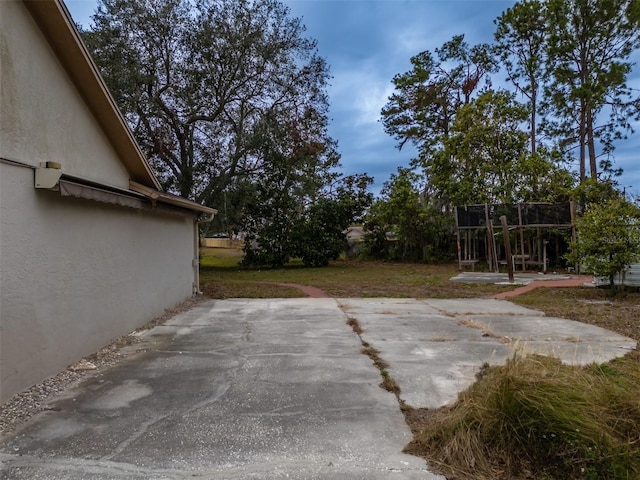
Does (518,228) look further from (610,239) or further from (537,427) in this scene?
(537,427)

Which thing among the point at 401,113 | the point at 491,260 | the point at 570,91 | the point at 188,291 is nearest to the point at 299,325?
the point at 188,291

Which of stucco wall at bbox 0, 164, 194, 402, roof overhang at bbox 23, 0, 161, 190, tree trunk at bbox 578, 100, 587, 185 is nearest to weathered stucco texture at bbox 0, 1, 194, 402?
stucco wall at bbox 0, 164, 194, 402

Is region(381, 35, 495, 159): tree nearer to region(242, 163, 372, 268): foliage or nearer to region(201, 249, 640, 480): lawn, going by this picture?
region(242, 163, 372, 268): foliage

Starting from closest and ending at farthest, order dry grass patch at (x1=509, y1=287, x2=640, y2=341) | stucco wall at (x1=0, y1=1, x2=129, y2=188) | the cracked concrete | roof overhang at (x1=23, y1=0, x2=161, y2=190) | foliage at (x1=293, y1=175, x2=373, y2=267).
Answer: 1. the cracked concrete
2. stucco wall at (x1=0, y1=1, x2=129, y2=188)
3. roof overhang at (x1=23, y1=0, x2=161, y2=190)
4. dry grass patch at (x1=509, y1=287, x2=640, y2=341)
5. foliage at (x1=293, y1=175, x2=373, y2=267)

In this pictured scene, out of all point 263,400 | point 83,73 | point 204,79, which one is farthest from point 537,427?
point 204,79

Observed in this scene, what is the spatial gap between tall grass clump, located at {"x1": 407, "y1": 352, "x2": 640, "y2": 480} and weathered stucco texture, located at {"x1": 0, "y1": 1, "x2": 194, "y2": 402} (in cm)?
341

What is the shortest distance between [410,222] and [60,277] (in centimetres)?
1943

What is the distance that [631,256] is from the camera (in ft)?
31.0

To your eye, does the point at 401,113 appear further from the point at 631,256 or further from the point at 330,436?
the point at 330,436

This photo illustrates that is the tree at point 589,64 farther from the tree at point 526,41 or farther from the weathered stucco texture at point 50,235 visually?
the weathered stucco texture at point 50,235

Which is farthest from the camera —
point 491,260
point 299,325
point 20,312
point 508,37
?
point 508,37

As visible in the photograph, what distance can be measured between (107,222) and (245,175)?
11848 millimetres

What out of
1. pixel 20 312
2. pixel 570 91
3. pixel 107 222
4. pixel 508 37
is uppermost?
pixel 508 37

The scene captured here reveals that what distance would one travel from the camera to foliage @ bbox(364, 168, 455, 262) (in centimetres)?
2181
